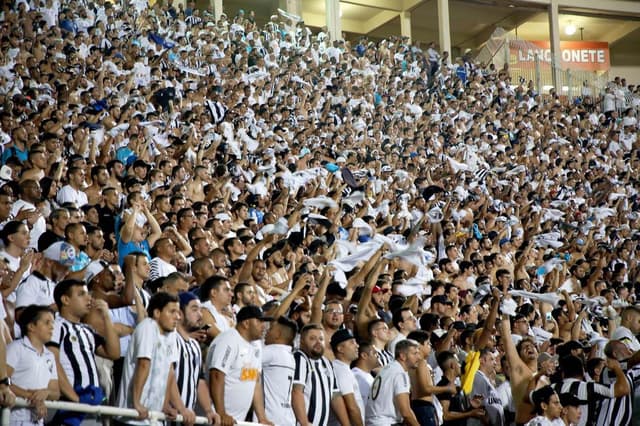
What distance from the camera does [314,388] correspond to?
628cm

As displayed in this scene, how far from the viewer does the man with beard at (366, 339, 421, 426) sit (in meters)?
6.46

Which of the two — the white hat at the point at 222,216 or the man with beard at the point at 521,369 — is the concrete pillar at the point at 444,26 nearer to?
the white hat at the point at 222,216

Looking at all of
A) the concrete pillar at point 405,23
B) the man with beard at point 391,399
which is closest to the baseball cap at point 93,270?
the man with beard at point 391,399

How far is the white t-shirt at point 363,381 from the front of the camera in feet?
22.3

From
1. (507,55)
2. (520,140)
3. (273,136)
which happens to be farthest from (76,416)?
(507,55)

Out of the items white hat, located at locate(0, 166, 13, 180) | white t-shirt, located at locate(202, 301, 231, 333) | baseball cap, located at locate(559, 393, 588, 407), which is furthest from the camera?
white hat, located at locate(0, 166, 13, 180)

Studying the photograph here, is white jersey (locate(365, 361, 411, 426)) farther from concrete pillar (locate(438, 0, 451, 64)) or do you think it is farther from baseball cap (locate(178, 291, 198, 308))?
concrete pillar (locate(438, 0, 451, 64))

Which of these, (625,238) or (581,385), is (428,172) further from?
(581,385)

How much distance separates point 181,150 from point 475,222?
5.07 meters

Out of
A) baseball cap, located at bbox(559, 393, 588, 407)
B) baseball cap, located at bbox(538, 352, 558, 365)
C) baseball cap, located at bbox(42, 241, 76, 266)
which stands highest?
baseball cap, located at bbox(42, 241, 76, 266)

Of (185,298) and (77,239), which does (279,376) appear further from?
(77,239)

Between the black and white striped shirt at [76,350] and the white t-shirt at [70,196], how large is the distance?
155 inches

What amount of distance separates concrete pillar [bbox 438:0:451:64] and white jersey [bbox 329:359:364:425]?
23.9 m

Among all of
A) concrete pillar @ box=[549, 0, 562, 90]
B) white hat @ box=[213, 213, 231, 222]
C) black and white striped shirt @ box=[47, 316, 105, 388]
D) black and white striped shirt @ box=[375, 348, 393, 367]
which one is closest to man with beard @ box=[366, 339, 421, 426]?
black and white striped shirt @ box=[375, 348, 393, 367]
